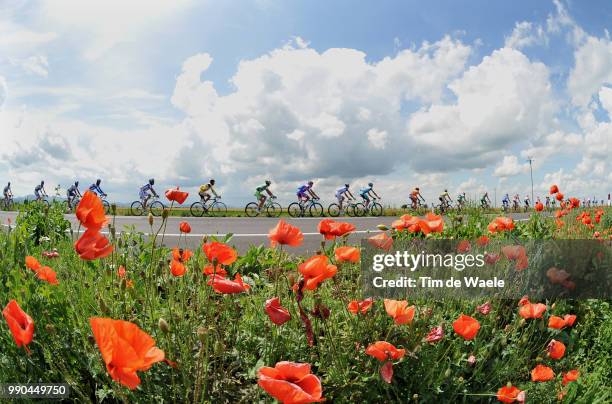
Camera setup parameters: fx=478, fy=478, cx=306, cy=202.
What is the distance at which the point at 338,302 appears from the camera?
2785 millimetres

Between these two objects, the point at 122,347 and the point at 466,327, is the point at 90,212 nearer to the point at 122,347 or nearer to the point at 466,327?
the point at 122,347

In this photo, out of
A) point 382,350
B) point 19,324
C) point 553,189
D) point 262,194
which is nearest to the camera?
point 19,324

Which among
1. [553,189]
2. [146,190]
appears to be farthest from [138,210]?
[553,189]

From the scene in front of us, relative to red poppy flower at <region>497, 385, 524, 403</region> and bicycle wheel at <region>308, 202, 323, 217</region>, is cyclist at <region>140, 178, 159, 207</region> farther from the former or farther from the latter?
red poppy flower at <region>497, 385, 524, 403</region>

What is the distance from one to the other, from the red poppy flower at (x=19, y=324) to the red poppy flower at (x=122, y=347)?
374 mm

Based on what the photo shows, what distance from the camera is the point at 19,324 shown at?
1270mm

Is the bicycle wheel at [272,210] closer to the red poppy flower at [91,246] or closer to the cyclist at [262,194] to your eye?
the cyclist at [262,194]

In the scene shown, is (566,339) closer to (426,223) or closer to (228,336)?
(426,223)

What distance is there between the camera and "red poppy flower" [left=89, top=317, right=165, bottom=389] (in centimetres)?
92

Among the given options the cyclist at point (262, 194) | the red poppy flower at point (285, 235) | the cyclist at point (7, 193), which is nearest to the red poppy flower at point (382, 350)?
the red poppy flower at point (285, 235)

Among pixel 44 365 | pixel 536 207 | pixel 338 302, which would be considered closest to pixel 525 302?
pixel 338 302

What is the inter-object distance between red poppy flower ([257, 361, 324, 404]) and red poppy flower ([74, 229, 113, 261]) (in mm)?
646

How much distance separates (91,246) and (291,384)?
2.56 ft

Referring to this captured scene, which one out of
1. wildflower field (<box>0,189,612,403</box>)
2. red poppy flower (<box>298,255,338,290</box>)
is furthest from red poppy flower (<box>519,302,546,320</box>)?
red poppy flower (<box>298,255,338,290</box>)
